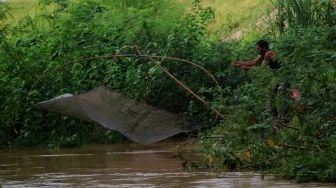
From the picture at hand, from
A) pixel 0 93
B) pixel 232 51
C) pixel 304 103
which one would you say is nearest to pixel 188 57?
pixel 232 51

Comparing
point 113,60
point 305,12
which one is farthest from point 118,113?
point 305,12

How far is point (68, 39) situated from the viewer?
50.4 feet

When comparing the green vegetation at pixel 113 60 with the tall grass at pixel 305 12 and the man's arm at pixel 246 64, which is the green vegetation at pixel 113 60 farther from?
the man's arm at pixel 246 64

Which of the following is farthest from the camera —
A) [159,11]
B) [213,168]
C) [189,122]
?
[159,11]

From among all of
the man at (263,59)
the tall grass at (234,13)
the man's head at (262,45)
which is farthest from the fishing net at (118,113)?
the tall grass at (234,13)

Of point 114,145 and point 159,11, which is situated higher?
point 159,11

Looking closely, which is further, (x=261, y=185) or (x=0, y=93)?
(x=0, y=93)

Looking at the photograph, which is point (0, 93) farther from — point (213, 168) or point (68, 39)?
point (213, 168)

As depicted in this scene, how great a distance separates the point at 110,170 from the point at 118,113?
2.25 meters

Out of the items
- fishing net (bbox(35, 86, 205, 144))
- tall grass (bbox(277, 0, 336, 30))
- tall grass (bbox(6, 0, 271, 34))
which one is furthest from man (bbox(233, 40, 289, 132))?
tall grass (bbox(6, 0, 271, 34))

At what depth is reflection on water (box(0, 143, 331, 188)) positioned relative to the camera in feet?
28.7

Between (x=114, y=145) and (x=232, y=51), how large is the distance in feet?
10.1

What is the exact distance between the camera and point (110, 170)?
10.3m

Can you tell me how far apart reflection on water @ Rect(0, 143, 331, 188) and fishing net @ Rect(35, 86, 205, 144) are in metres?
0.29
